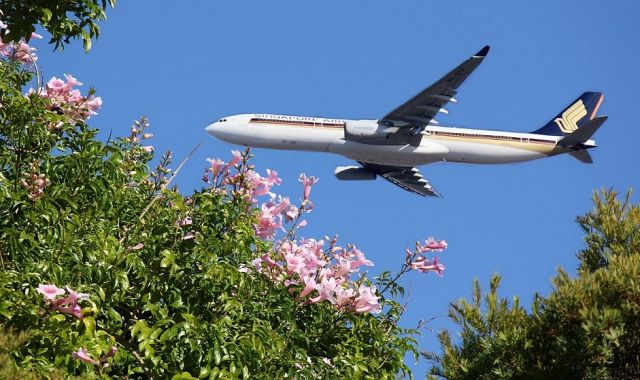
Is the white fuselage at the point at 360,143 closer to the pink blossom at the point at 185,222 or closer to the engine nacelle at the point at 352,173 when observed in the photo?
the engine nacelle at the point at 352,173

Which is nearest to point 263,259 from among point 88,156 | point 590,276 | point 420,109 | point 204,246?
point 204,246

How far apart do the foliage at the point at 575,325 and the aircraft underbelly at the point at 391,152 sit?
36063mm

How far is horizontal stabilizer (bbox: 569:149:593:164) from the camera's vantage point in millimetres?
55125

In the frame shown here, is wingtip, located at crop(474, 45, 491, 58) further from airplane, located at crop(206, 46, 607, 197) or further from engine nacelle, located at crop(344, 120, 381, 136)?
engine nacelle, located at crop(344, 120, 381, 136)

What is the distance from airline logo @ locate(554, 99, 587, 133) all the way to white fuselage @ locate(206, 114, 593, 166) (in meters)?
6.56

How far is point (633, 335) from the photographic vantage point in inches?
380

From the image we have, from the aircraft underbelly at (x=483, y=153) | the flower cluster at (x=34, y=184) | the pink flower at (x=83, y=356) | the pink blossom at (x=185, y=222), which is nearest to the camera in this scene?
the pink flower at (x=83, y=356)

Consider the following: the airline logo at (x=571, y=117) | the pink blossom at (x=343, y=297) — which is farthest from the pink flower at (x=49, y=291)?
the airline logo at (x=571, y=117)

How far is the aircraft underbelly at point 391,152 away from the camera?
4728 centimetres

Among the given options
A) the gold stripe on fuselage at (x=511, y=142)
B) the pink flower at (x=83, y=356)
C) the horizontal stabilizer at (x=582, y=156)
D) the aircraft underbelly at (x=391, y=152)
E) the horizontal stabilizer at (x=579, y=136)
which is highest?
the horizontal stabilizer at (x=579, y=136)

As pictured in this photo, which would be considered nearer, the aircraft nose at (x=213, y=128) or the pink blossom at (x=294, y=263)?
the pink blossom at (x=294, y=263)

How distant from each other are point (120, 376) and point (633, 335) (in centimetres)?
514

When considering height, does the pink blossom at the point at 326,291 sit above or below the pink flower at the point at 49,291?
above

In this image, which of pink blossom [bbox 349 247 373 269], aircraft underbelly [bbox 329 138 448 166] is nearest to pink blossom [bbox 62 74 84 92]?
pink blossom [bbox 349 247 373 269]
